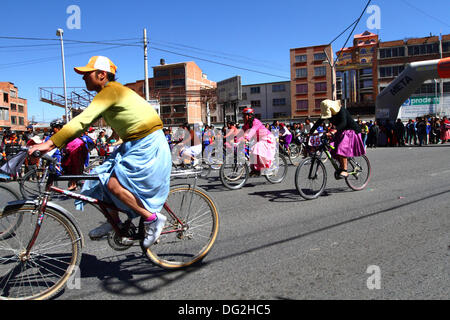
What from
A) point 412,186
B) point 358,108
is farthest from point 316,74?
point 412,186

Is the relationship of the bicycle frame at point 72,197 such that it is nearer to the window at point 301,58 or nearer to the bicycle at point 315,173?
the bicycle at point 315,173

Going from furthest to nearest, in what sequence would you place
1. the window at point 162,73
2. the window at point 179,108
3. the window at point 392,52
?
the window at point 162,73 < the window at point 179,108 < the window at point 392,52

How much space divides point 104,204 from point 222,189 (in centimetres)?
522

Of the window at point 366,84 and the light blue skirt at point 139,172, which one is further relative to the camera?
the window at point 366,84

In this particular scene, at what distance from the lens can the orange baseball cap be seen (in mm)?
2887

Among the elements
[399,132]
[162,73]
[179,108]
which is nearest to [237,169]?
[399,132]

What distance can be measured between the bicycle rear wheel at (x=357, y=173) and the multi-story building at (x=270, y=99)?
65612 mm

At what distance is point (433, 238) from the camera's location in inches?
164

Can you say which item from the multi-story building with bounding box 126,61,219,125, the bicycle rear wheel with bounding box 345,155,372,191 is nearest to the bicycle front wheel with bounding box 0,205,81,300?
the bicycle rear wheel with bounding box 345,155,372,191

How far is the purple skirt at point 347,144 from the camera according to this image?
22.6 ft

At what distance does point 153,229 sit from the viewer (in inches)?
121

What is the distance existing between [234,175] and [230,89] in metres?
12.4

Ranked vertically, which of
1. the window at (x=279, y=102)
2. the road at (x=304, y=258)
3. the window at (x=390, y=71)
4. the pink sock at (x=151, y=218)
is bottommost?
the road at (x=304, y=258)

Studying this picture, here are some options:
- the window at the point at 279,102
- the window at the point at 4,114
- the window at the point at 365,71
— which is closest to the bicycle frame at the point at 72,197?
the window at the point at 279,102
